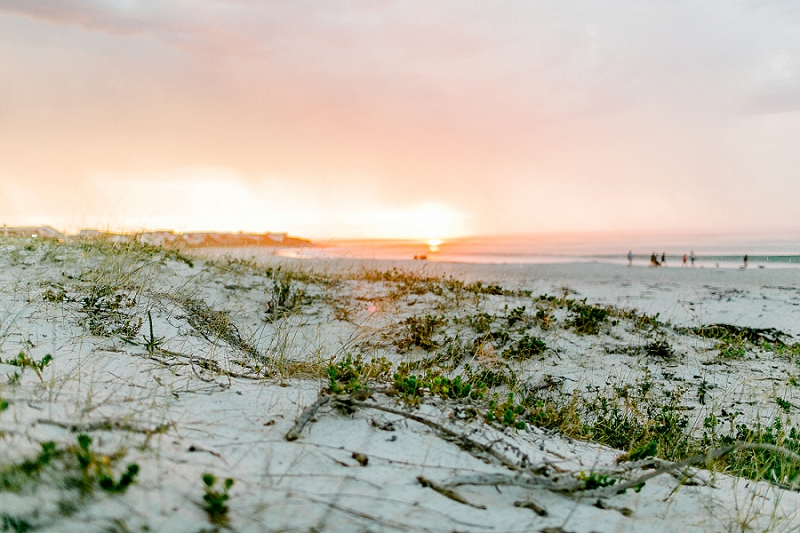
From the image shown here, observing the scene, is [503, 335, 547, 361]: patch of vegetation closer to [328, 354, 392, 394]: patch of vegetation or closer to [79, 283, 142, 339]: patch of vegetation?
[328, 354, 392, 394]: patch of vegetation

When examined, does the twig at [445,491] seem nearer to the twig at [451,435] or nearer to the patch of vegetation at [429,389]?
the twig at [451,435]

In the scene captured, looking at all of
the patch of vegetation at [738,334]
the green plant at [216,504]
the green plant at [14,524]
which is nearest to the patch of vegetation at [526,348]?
the patch of vegetation at [738,334]

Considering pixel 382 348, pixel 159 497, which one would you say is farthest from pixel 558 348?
pixel 159 497

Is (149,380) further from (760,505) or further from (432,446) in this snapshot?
(760,505)

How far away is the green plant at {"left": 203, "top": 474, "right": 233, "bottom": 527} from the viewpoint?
2.04m

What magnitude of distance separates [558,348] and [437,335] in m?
1.88

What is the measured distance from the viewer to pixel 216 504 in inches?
81.1

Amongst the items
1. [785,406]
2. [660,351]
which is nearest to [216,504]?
[785,406]

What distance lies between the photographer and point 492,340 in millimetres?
7293

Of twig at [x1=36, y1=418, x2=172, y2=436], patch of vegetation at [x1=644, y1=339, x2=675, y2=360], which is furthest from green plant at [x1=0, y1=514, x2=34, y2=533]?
patch of vegetation at [x1=644, y1=339, x2=675, y2=360]

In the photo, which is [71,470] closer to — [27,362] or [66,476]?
[66,476]

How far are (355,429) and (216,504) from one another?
1084 mm

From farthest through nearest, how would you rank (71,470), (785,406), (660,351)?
(660,351) < (785,406) < (71,470)

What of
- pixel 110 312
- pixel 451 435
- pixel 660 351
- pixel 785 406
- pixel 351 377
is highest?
pixel 110 312
